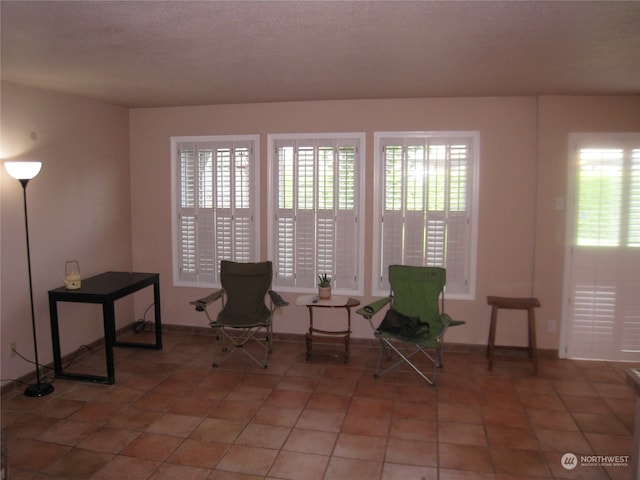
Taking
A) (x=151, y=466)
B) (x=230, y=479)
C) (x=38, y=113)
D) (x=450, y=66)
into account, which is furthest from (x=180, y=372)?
(x=450, y=66)

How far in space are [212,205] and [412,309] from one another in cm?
234

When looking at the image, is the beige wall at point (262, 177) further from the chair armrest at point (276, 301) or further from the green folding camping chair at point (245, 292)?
the chair armrest at point (276, 301)

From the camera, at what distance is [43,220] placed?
4.29m

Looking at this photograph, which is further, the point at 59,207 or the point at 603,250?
the point at 603,250

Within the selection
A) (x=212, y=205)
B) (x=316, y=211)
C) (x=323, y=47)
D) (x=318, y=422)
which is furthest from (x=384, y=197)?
(x=318, y=422)

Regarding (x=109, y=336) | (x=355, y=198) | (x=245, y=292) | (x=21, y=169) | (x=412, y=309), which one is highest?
(x=21, y=169)

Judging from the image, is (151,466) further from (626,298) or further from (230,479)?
(626,298)

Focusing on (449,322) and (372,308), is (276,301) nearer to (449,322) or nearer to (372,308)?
(372,308)

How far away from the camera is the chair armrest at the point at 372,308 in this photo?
172 inches

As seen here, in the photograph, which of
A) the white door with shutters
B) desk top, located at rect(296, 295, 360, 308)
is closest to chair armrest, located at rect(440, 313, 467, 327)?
desk top, located at rect(296, 295, 360, 308)

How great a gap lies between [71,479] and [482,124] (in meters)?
4.25

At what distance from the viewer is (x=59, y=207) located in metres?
4.46

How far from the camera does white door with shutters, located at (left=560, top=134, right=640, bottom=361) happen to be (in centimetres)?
452

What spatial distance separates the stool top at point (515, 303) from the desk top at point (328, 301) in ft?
4.04
